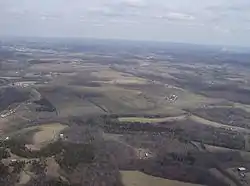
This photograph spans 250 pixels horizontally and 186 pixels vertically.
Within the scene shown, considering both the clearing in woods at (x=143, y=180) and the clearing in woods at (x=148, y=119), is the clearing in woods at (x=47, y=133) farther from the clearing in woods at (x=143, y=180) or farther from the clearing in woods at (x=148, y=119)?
the clearing in woods at (x=143, y=180)

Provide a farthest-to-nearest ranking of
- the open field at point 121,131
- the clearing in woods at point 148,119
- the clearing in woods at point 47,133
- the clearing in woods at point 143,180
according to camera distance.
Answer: the clearing in woods at point 148,119 → the clearing in woods at point 47,133 → the open field at point 121,131 → the clearing in woods at point 143,180

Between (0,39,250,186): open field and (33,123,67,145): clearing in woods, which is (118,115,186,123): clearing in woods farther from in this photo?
(33,123,67,145): clearing in woods

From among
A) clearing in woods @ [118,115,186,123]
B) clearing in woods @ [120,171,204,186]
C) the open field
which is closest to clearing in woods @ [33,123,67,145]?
the open field

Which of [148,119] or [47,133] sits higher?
[47,133]

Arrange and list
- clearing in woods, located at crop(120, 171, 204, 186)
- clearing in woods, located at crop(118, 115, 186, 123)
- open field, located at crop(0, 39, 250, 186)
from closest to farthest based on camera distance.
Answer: clearing in woods, located at crop(120, 171, 204, 186), open field, located at crop(0, 39, 250, 186), clearing in woods, located at crop(118, 115, 186, 123)

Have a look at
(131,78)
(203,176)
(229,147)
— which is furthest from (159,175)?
(131,78)

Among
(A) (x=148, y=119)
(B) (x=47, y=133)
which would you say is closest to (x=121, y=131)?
(A) (x=148, y=119)

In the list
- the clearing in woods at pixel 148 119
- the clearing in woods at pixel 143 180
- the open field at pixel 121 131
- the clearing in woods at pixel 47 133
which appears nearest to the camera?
the clearing in woods at pixel 143 180

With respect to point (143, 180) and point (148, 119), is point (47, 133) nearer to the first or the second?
point (148, 119)

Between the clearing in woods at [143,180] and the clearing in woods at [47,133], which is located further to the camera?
the clearing in woods at [47,133]

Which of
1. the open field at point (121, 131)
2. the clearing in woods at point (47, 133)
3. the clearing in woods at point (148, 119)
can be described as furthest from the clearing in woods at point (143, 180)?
the clearing in woods at point (148, 119)

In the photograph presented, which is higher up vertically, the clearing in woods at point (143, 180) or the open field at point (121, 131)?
the clearing in woods at point (143, 180)
